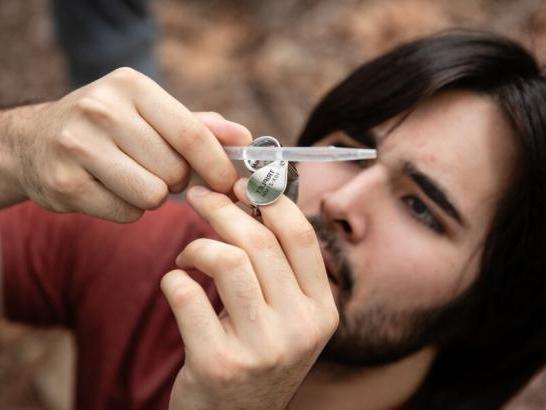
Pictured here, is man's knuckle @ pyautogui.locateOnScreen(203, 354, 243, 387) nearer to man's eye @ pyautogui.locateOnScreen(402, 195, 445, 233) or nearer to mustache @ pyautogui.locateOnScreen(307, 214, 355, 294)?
mustache @ pyautogui.locateOnScreen(307, 214, 355, 294)

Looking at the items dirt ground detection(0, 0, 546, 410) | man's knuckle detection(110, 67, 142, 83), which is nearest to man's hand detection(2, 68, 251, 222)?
man's knuckle detection(110, 67, 142, 83)

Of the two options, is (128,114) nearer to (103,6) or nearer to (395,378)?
(395,378)

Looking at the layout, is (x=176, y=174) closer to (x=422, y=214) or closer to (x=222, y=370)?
(x=222, y=370)

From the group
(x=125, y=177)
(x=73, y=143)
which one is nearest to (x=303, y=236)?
(x=125, y=177)

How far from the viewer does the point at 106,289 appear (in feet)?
5.47

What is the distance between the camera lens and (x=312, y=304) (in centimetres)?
106

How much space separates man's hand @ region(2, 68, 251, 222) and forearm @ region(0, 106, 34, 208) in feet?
0.49

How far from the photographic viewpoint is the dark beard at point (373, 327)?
146 centimetres

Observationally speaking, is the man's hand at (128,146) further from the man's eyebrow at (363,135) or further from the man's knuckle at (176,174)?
the man's eyebrow at (363,135)

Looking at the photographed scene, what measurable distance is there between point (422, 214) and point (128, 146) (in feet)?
2.76

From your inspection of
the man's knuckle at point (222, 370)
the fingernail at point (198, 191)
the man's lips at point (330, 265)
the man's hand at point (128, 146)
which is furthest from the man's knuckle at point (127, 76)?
the man's lips at point (330, 265)

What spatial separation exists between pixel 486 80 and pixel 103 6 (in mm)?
1795

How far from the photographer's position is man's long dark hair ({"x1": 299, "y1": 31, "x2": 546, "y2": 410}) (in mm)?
1604

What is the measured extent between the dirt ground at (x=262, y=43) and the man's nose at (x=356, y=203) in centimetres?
201
